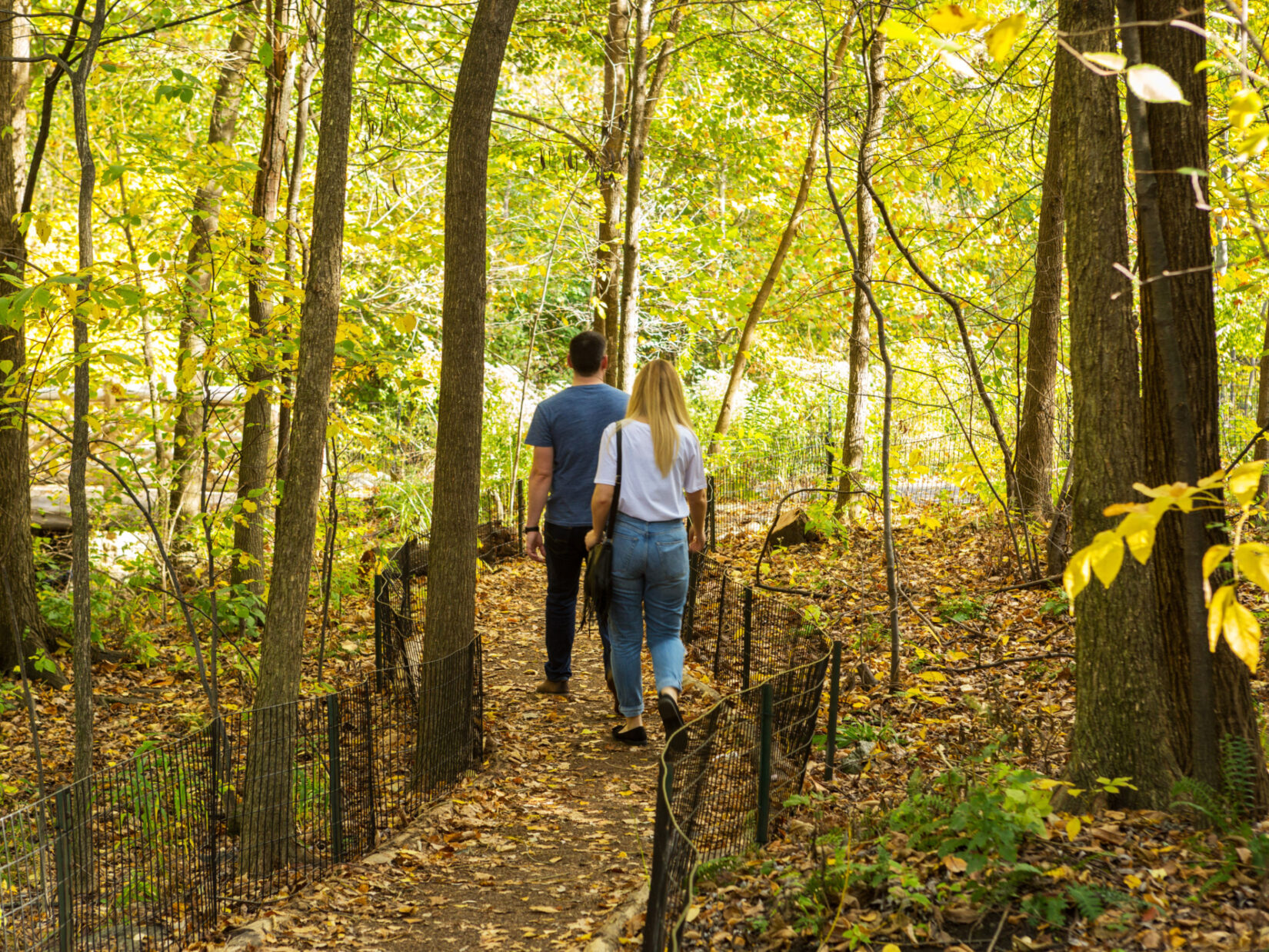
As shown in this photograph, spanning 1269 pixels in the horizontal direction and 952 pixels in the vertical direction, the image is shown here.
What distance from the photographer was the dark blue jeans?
19.0 ft

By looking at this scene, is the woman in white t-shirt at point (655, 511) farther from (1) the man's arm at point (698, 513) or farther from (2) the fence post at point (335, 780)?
(2) the fence post at point (335, 780)

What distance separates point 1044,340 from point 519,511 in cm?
750

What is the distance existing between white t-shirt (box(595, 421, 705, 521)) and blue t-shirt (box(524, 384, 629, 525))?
70cm

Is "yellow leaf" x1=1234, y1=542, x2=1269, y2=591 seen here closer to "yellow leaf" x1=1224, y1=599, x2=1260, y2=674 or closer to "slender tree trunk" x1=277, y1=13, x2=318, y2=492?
"yellow leaf" x1=1224, y1=599, x2=1260, y2=674

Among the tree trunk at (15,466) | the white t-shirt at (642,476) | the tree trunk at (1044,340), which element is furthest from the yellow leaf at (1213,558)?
the tree trunk at (15,466)

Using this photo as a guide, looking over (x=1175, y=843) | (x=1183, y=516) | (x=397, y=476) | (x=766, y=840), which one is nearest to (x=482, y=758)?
(x=766, y=840)

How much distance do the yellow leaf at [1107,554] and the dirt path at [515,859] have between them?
8.81 ft

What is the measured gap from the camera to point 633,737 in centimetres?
566

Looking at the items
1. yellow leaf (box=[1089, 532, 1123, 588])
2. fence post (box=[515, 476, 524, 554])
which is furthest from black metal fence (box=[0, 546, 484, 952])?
fence post (box=[515, 476, 524, 554])

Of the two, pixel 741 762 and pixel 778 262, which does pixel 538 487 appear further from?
pixel 778 262

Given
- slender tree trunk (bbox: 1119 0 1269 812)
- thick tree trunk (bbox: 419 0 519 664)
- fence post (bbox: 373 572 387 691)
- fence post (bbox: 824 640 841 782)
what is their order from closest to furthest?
slender tree trunk (bbox: 1119 0 1269 812)
fence post (bbox: 824 640 841 782)
thick tree trunk (bbox: 419 0 519 664)
fence post (bbox: 373 572 387 691)

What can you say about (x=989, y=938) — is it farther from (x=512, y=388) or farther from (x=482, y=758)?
(x=512, y=388)

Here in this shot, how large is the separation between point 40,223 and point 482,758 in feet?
12.5

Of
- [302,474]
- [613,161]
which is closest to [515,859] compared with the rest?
[302,474]
